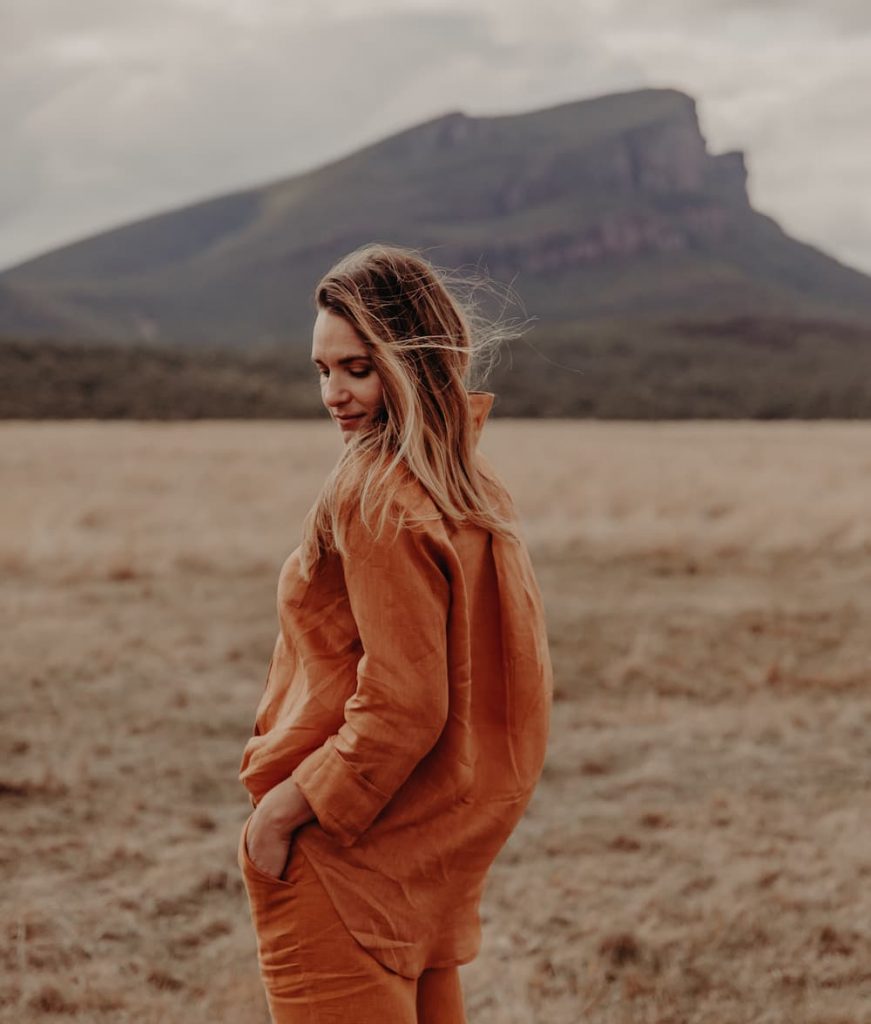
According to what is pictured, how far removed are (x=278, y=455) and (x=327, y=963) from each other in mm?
18423

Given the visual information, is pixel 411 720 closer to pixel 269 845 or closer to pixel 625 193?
pixel 269 845

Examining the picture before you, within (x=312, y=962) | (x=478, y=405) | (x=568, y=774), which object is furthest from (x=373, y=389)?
(x=568, y=774)

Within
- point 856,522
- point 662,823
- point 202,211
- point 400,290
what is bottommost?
point 662,823

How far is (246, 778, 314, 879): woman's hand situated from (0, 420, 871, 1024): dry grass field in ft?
5.89

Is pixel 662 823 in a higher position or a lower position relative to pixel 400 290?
lower

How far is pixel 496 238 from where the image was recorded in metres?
150

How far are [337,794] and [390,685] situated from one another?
0.63ft

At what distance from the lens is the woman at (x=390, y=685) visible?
161 centimetres

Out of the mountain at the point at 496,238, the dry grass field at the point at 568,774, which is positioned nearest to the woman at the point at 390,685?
the dry grass field at the point at 568,774

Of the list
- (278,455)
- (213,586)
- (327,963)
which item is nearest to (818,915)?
(327,963)

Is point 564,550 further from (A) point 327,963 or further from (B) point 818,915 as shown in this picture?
(A) point 327,963

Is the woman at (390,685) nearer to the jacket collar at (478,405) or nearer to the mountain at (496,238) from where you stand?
the jacket collar at (478,405)

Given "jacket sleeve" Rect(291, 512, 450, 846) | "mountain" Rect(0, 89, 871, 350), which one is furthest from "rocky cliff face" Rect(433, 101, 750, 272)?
"jacket sleeve" Rect(291, 512, 450, 846)

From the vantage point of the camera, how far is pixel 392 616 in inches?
62.7
